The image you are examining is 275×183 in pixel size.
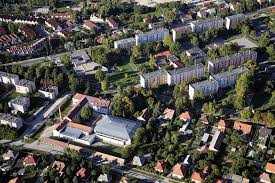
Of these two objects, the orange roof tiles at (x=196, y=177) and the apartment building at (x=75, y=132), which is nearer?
the orange roof tiles at (x=196, y=177)

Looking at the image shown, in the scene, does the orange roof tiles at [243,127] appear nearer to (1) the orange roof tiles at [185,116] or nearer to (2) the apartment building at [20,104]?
(1) the orange roof tiles at [185,116]

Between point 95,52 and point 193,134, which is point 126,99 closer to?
point 193,134

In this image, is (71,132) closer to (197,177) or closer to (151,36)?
(197,177)

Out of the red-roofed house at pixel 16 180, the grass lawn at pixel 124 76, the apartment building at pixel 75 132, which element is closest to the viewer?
the red-roofed house at pixel 16 180

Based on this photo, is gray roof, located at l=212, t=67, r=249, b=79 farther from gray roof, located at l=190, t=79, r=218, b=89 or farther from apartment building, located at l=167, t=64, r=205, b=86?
apartment building, located at l=167, t=64, r=205, b=86

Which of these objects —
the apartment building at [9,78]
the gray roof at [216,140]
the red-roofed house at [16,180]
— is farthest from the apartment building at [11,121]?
the gray roof at [216,140]

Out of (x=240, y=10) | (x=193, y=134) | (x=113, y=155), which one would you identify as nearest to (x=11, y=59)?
(x=113, y=155)
